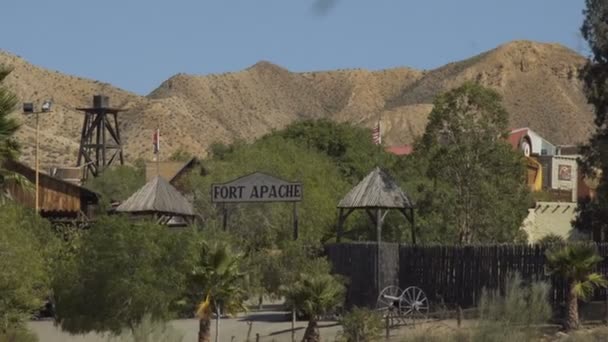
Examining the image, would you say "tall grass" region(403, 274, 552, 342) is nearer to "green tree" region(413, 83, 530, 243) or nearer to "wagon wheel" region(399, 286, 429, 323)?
"wagon wheel" region(399, 286, 429, 323)

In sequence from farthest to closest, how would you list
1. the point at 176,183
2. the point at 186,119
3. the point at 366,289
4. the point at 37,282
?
the point at 186,119
the point at 176,183
the point at 366,289
the point at 37,282

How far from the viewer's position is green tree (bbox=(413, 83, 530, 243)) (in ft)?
143

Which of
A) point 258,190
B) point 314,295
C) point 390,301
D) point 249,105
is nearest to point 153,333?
point 314,295

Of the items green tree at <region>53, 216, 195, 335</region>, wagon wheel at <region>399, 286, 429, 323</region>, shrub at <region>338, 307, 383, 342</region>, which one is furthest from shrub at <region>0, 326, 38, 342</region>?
wagon wheel at <region>399, 286, 429, 323</region>

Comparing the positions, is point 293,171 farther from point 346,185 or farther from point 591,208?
point 591,208

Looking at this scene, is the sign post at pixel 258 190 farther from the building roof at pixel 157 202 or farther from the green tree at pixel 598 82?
the green tree at pixel 598 82

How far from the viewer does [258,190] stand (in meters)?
43.9

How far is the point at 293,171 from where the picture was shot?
63281 millimetres

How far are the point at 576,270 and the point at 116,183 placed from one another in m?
47.7

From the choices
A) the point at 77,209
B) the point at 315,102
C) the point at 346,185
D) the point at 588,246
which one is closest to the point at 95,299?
the point at 588,246

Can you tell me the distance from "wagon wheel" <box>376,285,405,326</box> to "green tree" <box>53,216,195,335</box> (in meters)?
7.56

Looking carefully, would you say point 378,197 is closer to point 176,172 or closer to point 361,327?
point 361,327

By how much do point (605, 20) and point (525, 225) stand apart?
25853 millimetres

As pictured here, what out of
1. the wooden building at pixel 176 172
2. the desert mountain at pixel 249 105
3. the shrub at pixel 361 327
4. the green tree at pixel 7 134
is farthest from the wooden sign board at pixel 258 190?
the desert mountain at pixel 249 105
